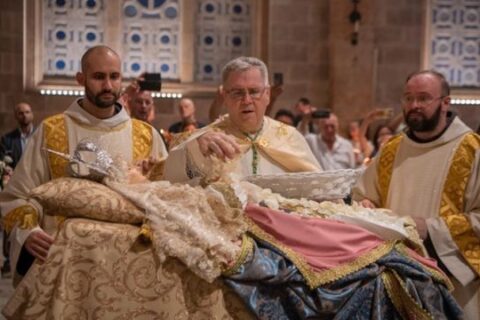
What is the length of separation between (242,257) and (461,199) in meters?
1.63

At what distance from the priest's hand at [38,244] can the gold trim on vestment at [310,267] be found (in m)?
0.81

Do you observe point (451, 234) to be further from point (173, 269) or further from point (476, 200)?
point (173, 269)

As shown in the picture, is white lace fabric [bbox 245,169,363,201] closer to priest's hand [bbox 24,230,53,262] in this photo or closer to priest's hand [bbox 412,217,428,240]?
priest's hand [bbox 412,217,428,240]

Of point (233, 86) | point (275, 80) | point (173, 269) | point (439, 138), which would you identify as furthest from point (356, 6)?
point (173, 269)

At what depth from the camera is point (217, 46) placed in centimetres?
Result: 1317

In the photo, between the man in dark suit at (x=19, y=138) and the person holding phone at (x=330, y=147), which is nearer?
the person holding phone at (x=330, y=147)

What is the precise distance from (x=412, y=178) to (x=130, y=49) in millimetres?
8832

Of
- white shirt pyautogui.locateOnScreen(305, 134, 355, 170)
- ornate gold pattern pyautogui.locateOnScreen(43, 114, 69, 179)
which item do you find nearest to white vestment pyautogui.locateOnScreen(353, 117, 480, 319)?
ornate gold pattern pyautogui.locateOnScreen(43, 114, 69, 179)

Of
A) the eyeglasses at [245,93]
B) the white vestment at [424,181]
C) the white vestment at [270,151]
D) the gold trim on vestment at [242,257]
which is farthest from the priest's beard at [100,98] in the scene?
the white vestment at [424,181]

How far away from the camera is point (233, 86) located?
388cm

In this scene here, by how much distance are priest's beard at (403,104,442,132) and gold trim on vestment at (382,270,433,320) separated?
4.02 ft

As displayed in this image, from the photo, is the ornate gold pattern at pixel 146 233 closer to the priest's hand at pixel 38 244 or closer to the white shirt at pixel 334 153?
the priest's hand at pixel 38 244

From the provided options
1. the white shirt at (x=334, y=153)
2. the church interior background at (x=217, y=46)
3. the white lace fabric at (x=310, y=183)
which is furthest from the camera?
the church interior background at (x=217, y=46)

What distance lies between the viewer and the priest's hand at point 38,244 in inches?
138
